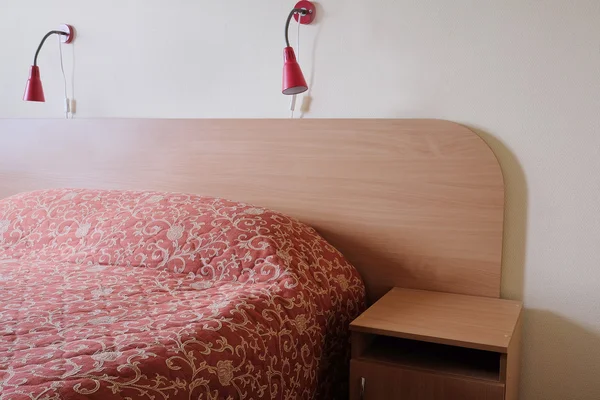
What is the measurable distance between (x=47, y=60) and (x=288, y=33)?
115cm

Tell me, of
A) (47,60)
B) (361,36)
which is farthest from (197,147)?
(47,60)

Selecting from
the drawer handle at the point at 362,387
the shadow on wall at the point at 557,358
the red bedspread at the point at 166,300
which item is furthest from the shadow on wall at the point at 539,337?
the drawer handle at the point at 362,387

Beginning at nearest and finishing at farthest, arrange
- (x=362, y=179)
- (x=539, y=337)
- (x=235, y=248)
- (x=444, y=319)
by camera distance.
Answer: (x=444, y=319) → (x=235, y=248) → (x=539, y=337) → (x=362, y=179)

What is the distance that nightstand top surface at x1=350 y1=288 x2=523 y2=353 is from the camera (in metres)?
1.47

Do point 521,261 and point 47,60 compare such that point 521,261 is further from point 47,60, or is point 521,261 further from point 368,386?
point 47,60

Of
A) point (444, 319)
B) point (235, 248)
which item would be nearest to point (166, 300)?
point (235, 248)

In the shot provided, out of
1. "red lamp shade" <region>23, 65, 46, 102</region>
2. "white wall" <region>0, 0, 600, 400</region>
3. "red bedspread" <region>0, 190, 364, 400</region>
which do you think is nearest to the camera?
"red bedspread" <region>0, 190, 364, 400</region>

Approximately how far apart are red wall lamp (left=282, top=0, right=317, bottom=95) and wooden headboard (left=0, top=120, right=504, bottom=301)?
15cm

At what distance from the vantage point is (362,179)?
6.49ft

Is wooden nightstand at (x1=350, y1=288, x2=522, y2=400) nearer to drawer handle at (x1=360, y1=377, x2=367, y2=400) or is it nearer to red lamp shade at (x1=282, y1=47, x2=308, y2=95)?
drawer handle at (x1=360, y1=377, x2=367, y2=400)

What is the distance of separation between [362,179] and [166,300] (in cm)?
77

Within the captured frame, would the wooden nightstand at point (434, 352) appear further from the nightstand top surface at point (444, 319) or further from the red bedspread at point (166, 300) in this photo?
the red bedspread at point (166, 300)

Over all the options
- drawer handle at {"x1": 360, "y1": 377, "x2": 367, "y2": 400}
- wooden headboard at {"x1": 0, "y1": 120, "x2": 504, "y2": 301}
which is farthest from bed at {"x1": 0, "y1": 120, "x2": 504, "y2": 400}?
drawer handle at {"x1": 360, "y1": 377, "x2": 367, "y2": 400}

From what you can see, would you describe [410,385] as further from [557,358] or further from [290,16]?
[290,16]
